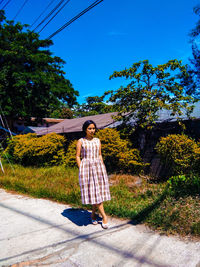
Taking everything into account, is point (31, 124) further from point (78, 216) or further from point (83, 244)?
point (83, 244)

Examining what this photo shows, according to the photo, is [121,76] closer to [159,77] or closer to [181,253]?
[159,77]

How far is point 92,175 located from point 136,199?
60.9 inches

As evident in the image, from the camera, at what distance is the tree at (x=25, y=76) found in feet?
49.6

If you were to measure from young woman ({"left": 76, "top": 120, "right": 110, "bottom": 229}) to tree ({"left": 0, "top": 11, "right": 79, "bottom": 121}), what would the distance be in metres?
12.6

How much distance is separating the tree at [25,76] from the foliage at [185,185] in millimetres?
12822

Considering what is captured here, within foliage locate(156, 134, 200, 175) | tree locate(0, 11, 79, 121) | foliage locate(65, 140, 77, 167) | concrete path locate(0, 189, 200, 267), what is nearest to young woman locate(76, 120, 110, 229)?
concrete path locate(0, 189, 200, 267)

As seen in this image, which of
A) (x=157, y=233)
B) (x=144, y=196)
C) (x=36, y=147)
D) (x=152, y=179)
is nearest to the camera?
(x=157, y=233)

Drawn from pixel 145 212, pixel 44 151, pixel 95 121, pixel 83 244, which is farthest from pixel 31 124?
pixel 83 244

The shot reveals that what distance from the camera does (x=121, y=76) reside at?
737 centimetres

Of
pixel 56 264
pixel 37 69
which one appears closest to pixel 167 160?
pixel 56 264

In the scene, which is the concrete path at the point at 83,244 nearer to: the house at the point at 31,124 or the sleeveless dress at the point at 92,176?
the sleeveless dress at the point at 92,176

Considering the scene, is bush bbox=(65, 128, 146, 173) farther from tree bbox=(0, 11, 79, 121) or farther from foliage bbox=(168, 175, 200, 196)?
tree bbox=(0, 11, 79, 121)

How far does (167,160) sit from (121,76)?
3385 mm

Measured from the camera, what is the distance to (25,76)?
15297 millimetres
